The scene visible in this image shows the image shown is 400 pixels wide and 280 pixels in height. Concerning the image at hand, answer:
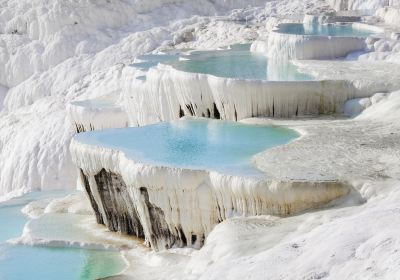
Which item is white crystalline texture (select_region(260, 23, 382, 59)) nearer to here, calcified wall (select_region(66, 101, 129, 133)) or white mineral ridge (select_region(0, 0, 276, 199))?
calcified wall (select_region(66, 101, 129, 133))

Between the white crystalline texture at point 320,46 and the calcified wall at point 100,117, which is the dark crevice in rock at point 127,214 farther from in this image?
the white crystalline texture at point 320,46

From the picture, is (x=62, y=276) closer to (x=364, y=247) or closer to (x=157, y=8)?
(x=364, y=247)

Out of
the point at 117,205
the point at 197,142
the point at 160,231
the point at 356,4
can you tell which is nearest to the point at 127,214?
the point at 117,205

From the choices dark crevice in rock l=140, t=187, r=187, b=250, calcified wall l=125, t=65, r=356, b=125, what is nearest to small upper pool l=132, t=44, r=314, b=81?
calcified wall l=125, t=65, r=356, b=125

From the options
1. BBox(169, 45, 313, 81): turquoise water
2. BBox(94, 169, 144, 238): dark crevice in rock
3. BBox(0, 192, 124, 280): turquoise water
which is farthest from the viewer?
BBox(169, 45, 313, 81): turquoise water

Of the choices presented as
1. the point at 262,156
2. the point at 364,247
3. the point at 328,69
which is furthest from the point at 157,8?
the point at 364,247

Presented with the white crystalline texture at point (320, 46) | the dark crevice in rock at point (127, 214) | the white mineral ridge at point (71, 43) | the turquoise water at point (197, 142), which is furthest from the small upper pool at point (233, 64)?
the dark crevice in rock at point (127, 214)

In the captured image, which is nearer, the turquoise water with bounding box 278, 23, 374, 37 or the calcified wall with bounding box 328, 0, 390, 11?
the turquoise water with bounding box 278, 23, 374, 37
